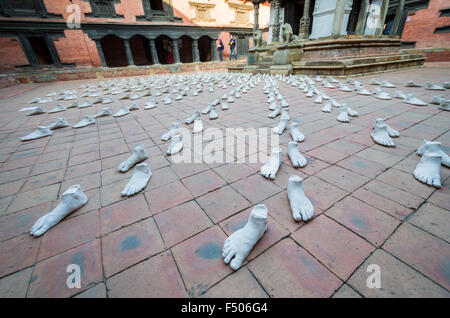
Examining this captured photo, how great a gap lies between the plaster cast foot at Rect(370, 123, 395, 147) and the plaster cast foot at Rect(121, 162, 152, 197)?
7.77 feet

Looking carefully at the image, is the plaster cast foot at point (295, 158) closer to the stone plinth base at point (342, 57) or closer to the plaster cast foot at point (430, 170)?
the plaster cast foot at point (430, 170)

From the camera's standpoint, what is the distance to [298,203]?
126cm

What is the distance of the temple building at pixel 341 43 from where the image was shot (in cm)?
695

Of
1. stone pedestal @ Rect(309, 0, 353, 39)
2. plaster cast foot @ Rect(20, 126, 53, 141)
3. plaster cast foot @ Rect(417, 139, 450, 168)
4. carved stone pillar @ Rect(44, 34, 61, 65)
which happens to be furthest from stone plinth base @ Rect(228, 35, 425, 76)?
carved stone pillar @ Rect(44, 34, 61, 65)

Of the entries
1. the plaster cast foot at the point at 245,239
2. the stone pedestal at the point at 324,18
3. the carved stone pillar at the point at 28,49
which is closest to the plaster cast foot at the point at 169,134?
the plaster cast foot at the point at 245,239

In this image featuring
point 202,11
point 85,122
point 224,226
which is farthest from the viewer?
point 202,11

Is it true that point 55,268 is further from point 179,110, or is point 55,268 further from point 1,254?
point 179,110

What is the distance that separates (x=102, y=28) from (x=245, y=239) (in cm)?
1747

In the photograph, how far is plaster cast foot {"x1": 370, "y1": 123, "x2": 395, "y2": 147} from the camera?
2.01 metres

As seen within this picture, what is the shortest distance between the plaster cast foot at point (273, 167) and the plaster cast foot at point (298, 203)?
0.31m

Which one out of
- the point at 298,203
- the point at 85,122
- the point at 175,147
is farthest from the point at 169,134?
the point at 298,203

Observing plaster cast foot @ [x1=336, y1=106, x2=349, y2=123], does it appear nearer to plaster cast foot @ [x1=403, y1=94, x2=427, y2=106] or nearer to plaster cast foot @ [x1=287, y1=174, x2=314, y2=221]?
plaster cast foot @ [x1=403, y1=94, x2=427, y2=106]

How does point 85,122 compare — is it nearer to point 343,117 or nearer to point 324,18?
point 343,117
